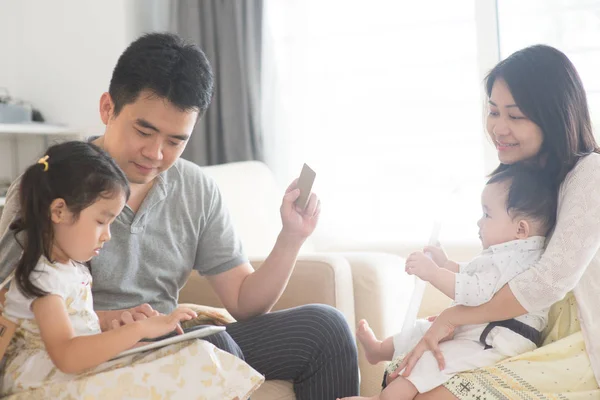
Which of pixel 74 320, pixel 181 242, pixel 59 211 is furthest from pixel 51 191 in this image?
pixel 181 242

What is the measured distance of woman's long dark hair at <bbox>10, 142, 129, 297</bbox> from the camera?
144cm

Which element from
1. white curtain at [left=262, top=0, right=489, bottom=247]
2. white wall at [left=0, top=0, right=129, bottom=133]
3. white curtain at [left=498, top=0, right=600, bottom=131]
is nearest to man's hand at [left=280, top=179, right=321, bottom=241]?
white curtain at [left=262, top=0, right=489, bottom=247]

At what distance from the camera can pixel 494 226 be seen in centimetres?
169

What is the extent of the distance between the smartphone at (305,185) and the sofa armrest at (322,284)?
1.37 ft

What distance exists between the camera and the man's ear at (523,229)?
1654 mm

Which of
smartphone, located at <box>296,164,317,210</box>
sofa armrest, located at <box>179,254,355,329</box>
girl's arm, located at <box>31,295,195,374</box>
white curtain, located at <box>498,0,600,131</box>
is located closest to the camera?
girl's arm, located at <box>31,295,195,374</box>

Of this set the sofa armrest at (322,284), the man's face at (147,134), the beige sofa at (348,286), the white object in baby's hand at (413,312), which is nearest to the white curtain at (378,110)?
the beige sofa at (348,286)

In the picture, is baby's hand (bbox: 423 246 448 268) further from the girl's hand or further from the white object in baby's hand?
the girl's hand

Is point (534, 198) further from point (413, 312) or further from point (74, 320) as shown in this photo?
point (74, 320)

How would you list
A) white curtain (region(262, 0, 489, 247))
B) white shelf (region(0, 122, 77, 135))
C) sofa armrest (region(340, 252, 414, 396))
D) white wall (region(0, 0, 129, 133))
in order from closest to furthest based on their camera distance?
sofa armrest (region(340, 252, 414, 396)) → white shelf (region(0, 122, 77, 135)) → white curtain (region(262, 0, 489, 247)) → white wall (region(0, 0, 129, 133))

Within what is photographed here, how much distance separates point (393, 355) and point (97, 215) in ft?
2.48

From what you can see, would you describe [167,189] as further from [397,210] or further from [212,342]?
[397,210]

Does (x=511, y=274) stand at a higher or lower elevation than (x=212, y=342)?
higher

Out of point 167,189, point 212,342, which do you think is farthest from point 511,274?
point 167,189
